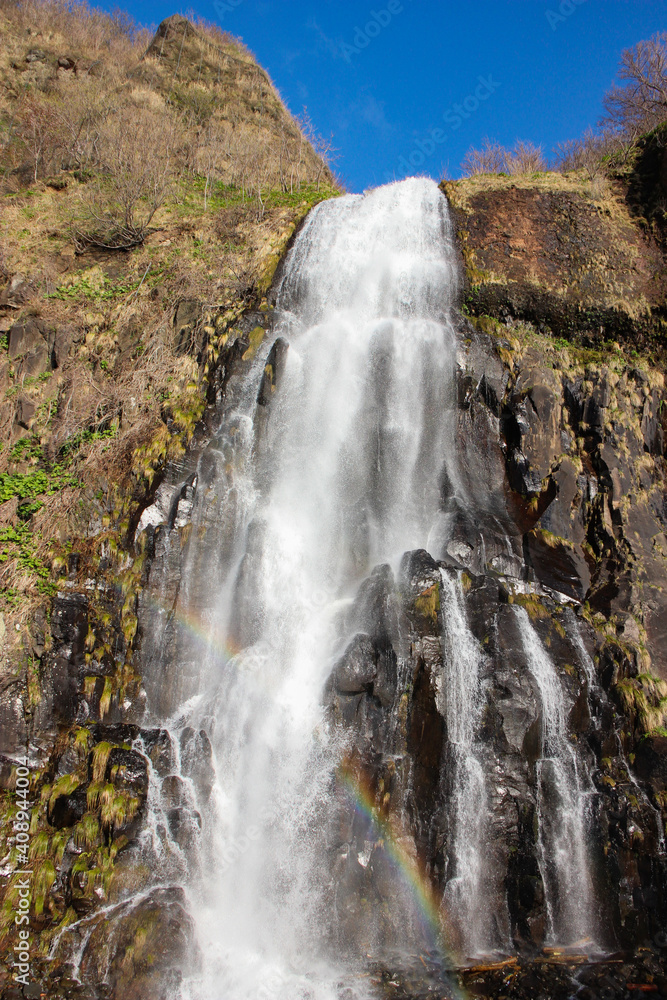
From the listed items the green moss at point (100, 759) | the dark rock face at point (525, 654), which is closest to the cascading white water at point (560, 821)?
the dark rock face at point (525, 654)

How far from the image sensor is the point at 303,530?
36.5 ft

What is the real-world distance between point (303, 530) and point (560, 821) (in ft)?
20.7

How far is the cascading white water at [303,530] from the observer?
7809 mm

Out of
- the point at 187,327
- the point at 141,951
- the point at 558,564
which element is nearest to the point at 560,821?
the point at 558,564

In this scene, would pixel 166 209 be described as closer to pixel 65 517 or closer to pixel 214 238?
pixel 214 238

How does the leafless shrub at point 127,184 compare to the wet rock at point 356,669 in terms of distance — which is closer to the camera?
the wet rock at point 356,669

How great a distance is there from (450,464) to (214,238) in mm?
9920

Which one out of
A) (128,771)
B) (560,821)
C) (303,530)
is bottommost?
(560,821)

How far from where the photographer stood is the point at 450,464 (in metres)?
12.0

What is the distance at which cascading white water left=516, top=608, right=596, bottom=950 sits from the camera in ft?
25.9

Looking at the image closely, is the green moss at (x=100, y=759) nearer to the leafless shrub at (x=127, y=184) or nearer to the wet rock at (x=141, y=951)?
the wet rock at (x=141, y=951)

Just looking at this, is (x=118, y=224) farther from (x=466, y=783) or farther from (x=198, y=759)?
(x=466, y=783)
